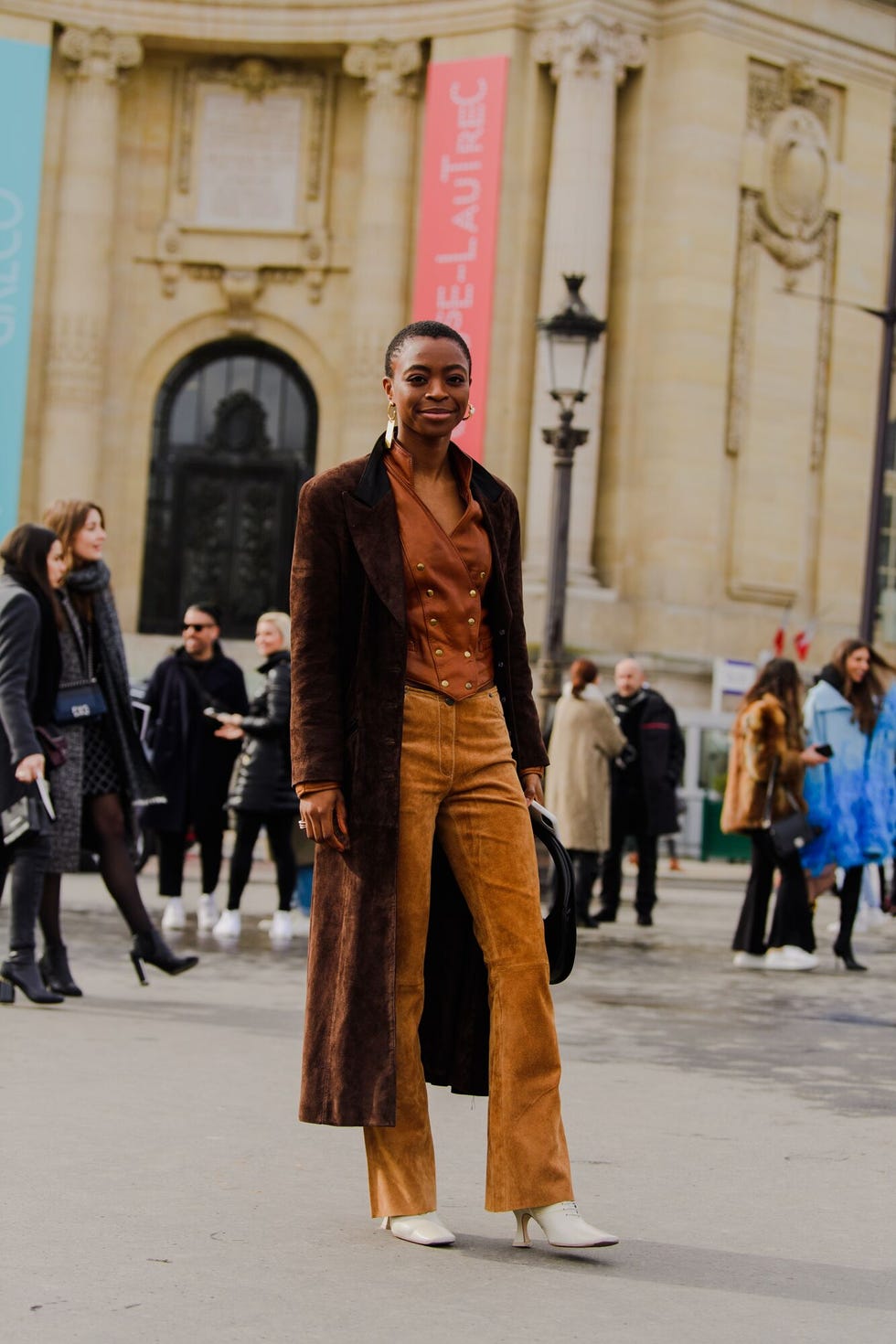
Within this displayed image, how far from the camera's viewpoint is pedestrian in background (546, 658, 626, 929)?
48.7 ft

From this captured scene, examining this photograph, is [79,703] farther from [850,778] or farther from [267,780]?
[850,778]

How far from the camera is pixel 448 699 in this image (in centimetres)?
500

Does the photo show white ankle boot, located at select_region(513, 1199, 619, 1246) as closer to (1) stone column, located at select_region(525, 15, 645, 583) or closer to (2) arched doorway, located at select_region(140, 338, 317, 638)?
(1) stone column, located at select_region(525, 15, 645, 583)

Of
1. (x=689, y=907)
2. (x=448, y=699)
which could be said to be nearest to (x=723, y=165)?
(x=689, y=907)

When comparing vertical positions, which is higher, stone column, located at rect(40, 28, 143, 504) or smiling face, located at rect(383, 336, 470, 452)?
stone column, located at rect(40, 28, 143, 504)

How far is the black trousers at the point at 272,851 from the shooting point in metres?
12.6

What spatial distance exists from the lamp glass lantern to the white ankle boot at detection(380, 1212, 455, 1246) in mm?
13440

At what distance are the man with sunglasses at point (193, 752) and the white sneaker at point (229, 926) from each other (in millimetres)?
244

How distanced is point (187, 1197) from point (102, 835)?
3.81 metres

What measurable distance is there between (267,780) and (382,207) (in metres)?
17.8

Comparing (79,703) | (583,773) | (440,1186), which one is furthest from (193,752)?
(440,1186)

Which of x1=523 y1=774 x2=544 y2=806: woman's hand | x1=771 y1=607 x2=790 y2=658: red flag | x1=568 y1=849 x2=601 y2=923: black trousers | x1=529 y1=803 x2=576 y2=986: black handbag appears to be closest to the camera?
x1=529 y1=803 x2=576 y2=986: black handbag

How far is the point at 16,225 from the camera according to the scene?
28.3 metres

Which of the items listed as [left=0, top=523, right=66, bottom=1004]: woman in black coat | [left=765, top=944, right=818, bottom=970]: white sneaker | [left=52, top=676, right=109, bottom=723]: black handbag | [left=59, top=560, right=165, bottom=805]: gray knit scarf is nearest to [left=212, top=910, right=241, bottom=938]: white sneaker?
[left=765, top=944, right=818, bottom=970]: white sneaker
